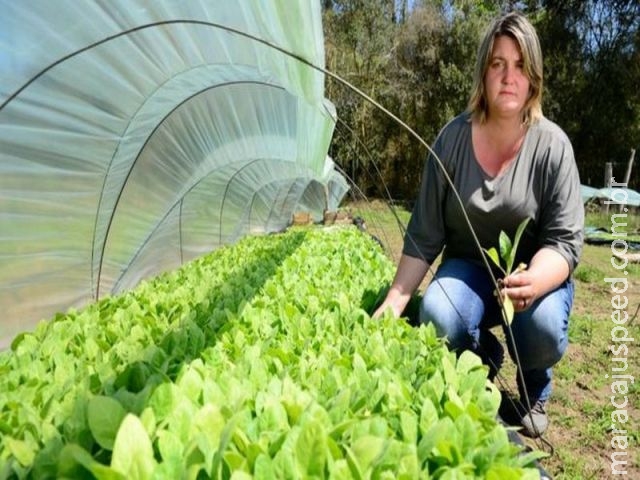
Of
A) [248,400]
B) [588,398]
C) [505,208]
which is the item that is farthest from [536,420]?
[248,400]

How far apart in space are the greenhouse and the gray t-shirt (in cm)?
49

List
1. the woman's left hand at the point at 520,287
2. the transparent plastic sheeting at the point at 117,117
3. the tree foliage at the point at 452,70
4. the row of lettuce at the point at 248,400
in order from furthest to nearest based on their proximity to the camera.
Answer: the tree foliage at the point at 452,70 → the transparent plastic sheeting at the point at 117,117 → the woman's left hand at the point at 520,287 → the row of lettuce at the point at 248,400

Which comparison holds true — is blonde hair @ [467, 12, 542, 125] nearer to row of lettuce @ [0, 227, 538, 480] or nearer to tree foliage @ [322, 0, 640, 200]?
row of lettuce @ [0, 227, 538, 480]

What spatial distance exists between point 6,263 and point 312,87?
1781mm

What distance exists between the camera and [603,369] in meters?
3.83

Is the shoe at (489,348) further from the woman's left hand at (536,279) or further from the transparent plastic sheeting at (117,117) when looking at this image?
the transparent plastic sheeting at (117,117)

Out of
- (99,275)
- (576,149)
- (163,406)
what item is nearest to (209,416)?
(163,406)

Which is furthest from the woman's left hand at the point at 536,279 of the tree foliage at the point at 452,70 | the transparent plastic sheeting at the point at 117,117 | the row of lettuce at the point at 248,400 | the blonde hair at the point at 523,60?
the tree foliage at the point at 452,70

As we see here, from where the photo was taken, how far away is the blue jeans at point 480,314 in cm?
209

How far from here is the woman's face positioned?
6.77 feet

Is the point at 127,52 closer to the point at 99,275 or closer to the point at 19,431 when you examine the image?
the point at 99,275

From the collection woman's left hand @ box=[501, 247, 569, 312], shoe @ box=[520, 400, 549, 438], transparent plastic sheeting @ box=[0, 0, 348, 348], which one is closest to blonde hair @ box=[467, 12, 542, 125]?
woman's left hand @ box=[501, 247, 569, 312]

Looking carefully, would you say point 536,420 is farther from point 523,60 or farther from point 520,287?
point 523,60

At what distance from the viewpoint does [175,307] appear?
251 centimetres
